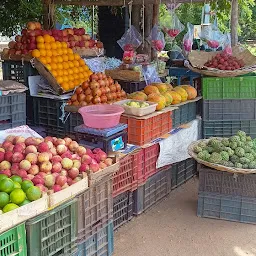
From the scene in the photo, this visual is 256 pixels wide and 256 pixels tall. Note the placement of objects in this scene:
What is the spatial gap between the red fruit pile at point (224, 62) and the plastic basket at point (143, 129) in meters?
1.67

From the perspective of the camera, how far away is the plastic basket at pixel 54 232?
259 centimetres

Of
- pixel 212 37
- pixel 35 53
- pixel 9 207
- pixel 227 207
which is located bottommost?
pixel 227 207

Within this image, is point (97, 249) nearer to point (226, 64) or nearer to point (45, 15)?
point (226, 64)

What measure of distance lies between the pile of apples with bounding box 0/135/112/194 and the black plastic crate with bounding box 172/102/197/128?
6.16 ft

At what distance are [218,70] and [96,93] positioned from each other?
73.1 inches

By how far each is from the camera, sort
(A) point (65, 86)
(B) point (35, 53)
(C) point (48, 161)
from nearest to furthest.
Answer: (C) point (48, 161) → (A) point (65, 86) → (B) point (35, 53)

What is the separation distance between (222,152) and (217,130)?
1.36 meters

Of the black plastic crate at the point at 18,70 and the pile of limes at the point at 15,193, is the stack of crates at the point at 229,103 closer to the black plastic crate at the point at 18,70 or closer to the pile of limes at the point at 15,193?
the black plastic crate at the point at 18,70

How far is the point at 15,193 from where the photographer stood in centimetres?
262

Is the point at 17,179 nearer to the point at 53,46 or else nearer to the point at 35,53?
the point at 35,53

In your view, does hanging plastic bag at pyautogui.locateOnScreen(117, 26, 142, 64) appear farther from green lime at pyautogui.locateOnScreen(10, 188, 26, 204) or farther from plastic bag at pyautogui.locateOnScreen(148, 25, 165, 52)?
green lime at pyautogui.locateOnScreen(10, 188, 26, 204)

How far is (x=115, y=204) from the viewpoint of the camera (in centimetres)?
414

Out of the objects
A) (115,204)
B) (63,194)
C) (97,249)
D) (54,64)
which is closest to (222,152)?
(115,204)

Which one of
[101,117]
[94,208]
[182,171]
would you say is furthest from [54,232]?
[182,171]
